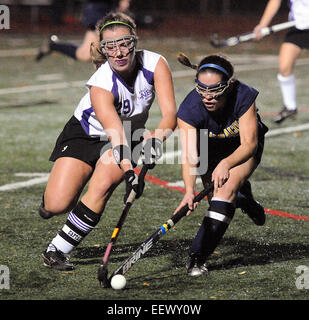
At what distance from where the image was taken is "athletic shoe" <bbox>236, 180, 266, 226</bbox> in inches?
212

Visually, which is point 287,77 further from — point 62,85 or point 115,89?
point 115,89

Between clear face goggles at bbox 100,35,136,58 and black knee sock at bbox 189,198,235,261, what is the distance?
0.97 meters

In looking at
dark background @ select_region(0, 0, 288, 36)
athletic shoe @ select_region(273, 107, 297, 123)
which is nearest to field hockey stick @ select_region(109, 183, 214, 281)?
athletic shoe @ select_region(273, 107, 297, 123)

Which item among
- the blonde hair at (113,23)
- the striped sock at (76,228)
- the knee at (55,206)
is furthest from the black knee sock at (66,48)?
the striped sock at (76,228)

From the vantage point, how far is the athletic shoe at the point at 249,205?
5391mm

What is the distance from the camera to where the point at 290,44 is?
9.20 metres

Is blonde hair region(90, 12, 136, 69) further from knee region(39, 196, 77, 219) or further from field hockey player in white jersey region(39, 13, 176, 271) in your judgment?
knee region(39, 196, 77, 219)

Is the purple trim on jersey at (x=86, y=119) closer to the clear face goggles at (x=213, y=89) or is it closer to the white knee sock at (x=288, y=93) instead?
the clear face goggles at (x=213, y=89)

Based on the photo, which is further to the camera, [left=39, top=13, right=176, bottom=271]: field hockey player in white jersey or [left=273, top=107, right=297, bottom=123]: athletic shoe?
[left=273, top=107, right=297, bottom=123]: athletic shoe

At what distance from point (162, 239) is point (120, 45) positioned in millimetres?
1348

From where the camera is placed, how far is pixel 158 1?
28547mm

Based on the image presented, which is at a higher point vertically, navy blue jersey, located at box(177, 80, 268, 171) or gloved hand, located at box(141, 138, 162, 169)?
navy blue jersey, located at box(177, 80, 268, 171)

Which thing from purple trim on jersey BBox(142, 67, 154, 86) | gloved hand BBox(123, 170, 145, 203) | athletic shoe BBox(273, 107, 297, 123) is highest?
purple trim on jersey BBox(142, 67, 154, 86)

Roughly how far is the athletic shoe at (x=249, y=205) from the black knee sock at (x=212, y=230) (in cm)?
76
